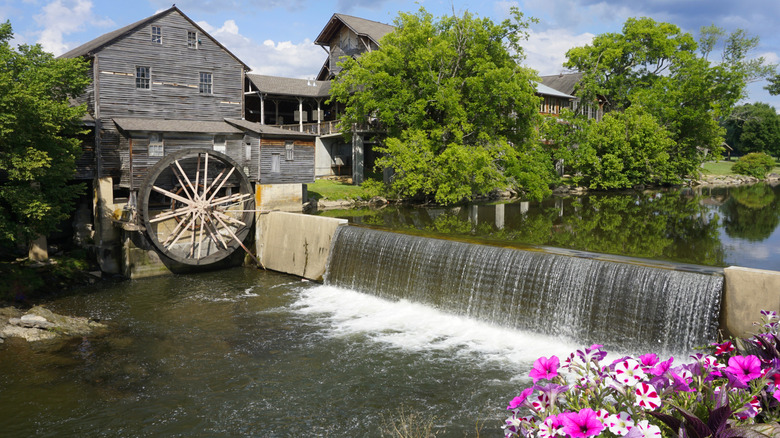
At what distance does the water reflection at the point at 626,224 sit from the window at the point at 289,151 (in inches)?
161

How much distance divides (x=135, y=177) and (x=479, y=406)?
55.2ft

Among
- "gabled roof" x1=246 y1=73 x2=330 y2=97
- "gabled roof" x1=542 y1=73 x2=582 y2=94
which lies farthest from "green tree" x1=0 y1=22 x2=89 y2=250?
"gabled roof" x1=542 y1=73 x2=582 y2=94

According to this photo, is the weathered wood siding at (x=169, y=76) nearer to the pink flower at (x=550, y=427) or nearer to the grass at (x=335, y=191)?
the grass at (x=335, y=191)

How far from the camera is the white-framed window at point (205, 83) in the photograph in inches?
976

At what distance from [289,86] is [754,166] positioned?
47.7 metres

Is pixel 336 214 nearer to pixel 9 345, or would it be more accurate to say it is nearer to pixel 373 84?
pixel 373 84

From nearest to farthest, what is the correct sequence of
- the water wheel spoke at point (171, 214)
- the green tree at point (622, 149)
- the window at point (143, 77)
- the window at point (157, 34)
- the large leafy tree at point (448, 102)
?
the water wheel spoke at point (171, 214) < the window at point (143, 77) < the window at point (157, 34) < the large leafy tree at point (448, 102) < the green tree at point (622, 149)

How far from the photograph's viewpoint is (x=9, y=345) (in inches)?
521

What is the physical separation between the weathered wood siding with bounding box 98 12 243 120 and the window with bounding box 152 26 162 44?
0.13 m

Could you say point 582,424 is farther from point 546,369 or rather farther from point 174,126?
point 174,126

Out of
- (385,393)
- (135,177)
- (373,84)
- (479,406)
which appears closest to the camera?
(479,406)

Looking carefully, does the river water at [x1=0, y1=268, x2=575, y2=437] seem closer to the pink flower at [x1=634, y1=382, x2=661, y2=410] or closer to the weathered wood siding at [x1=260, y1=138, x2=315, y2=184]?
the pink flower at [x1=634, y1=382, x2=661, y2=410]

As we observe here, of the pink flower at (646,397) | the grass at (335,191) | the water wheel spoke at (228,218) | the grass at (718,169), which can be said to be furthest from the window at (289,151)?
the grass at (718,169)

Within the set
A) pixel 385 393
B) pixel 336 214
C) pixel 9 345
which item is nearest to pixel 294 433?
pixel 385 393
